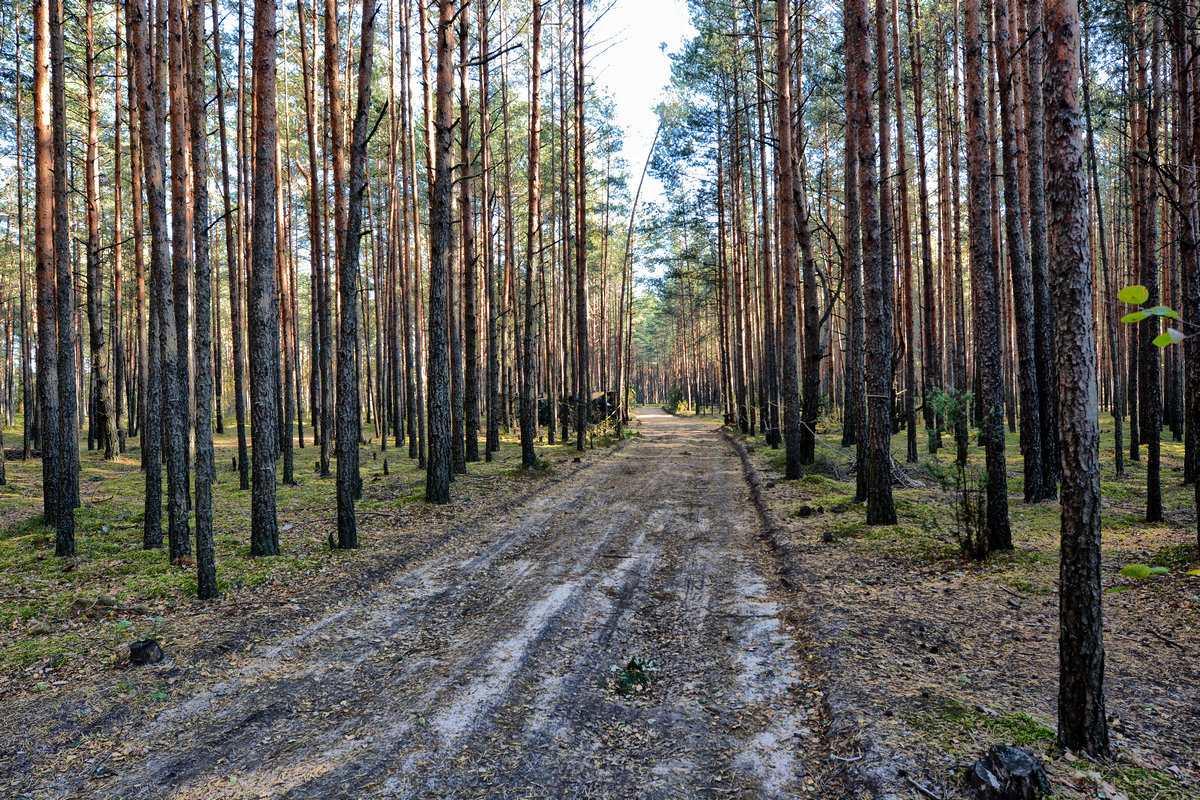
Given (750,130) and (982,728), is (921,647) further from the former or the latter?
(750,130)

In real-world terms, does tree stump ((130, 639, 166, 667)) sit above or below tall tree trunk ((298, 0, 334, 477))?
below

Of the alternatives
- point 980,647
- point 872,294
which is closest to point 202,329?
point 980,647

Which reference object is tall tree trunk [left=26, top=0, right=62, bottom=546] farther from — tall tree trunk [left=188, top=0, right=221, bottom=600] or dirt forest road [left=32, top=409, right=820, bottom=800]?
dirt forest road [left=32, top=409, right=820, bottom=800]

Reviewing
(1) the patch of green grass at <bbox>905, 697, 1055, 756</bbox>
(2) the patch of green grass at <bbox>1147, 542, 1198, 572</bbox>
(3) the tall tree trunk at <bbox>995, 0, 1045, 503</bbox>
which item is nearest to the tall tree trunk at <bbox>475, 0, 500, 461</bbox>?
(3) the tall tree trunk at <bbox>995, 0, 1045, 503</bbox>

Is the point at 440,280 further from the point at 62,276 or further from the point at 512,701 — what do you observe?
the point at 512,701

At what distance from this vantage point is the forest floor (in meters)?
3.27

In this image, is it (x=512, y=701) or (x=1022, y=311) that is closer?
(x=512, y=701)

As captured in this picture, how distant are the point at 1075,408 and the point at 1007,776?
1.86 meters

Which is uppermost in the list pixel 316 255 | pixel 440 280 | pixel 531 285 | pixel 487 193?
pixel 487 193

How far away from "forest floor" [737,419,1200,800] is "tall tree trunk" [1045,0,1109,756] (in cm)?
39

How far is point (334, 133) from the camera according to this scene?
1134 cm

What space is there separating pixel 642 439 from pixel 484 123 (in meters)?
13.1

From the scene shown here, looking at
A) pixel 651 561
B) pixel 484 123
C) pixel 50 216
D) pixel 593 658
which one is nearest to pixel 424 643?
pixel 593 658

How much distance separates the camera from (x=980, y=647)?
4.79 meters
